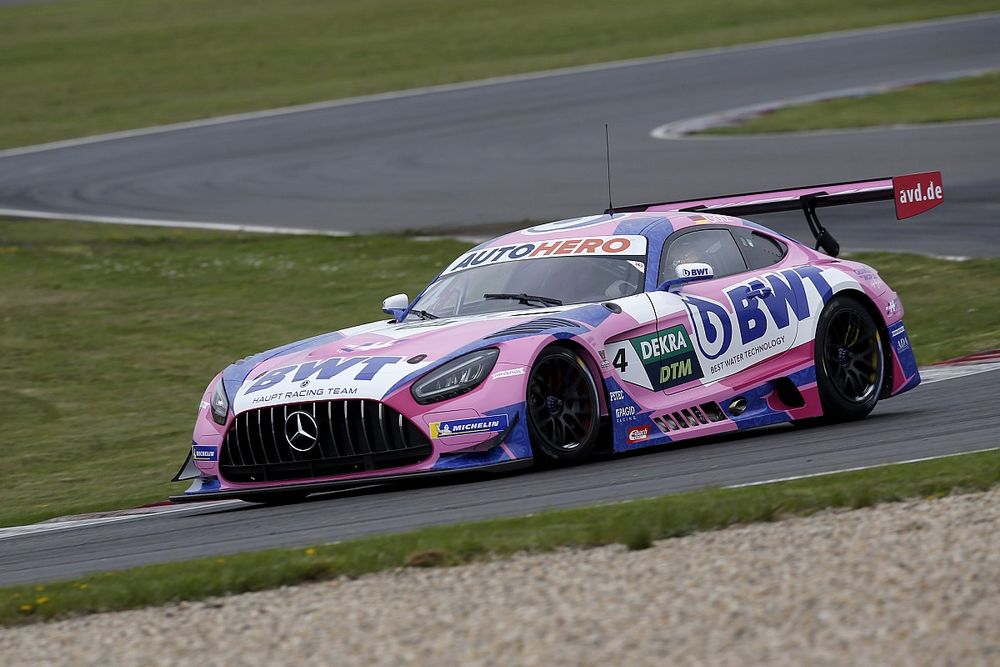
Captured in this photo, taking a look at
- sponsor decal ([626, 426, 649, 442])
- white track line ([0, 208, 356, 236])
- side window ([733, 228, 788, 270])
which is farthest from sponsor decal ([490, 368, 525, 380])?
white track line ([0, 208, 356, 236])

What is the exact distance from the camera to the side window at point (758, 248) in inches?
404

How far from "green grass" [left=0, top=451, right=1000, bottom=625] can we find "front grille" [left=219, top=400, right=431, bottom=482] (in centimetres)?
138

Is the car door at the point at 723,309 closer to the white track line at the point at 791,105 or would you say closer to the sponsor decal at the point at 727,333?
the sponsor decal at the point at 727,333

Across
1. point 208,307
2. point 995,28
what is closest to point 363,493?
point 208,307

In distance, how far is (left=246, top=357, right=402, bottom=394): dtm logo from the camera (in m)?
8.62

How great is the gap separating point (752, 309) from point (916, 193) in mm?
1479

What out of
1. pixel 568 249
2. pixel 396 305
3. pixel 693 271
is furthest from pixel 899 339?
pixel 396 305

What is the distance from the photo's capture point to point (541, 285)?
9594mm

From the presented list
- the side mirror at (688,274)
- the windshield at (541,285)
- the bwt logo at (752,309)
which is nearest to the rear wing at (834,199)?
the bwt logo at (752,309)

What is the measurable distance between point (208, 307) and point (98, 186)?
9686 mm

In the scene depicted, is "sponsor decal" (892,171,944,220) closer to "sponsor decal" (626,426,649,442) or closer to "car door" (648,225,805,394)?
"car door" (648,225,805,394)

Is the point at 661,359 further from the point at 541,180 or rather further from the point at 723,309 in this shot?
the point at 541,180

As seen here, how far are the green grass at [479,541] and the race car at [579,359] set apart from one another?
143cm

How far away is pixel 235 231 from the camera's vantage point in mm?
21406
